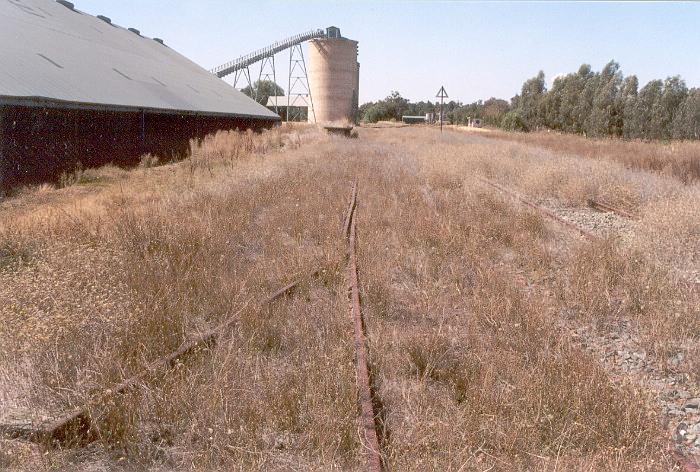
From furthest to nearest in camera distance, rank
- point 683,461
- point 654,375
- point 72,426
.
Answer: point 654,375 < point 72,426 < point 683,461

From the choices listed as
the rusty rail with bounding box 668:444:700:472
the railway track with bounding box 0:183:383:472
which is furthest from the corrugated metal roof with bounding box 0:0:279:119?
the rusty rail with bounding box 668:444:700:472

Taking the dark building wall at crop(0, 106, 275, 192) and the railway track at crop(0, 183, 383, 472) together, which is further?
the dark building wall at crop(0, 106, 275, 192)

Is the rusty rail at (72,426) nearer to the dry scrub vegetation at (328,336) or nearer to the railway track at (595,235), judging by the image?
the dry scrub vegetation at (328,336)

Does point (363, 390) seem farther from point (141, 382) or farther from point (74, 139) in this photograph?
point (74, 139)

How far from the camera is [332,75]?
56.8m

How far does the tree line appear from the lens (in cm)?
4766

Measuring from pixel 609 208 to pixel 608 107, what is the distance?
50521 mm

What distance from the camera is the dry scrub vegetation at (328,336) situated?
9.58 ft

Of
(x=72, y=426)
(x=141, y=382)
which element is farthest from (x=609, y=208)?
(x=72, y=426)

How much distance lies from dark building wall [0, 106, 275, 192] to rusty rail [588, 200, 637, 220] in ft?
45.0

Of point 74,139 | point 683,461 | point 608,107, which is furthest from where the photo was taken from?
point 608,107

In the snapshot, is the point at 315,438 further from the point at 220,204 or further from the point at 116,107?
the point at 116,107

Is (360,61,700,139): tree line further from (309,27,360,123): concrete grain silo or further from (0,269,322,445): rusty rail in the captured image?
(0,269,322,445): rusty rail

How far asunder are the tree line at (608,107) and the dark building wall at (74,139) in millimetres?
43583
